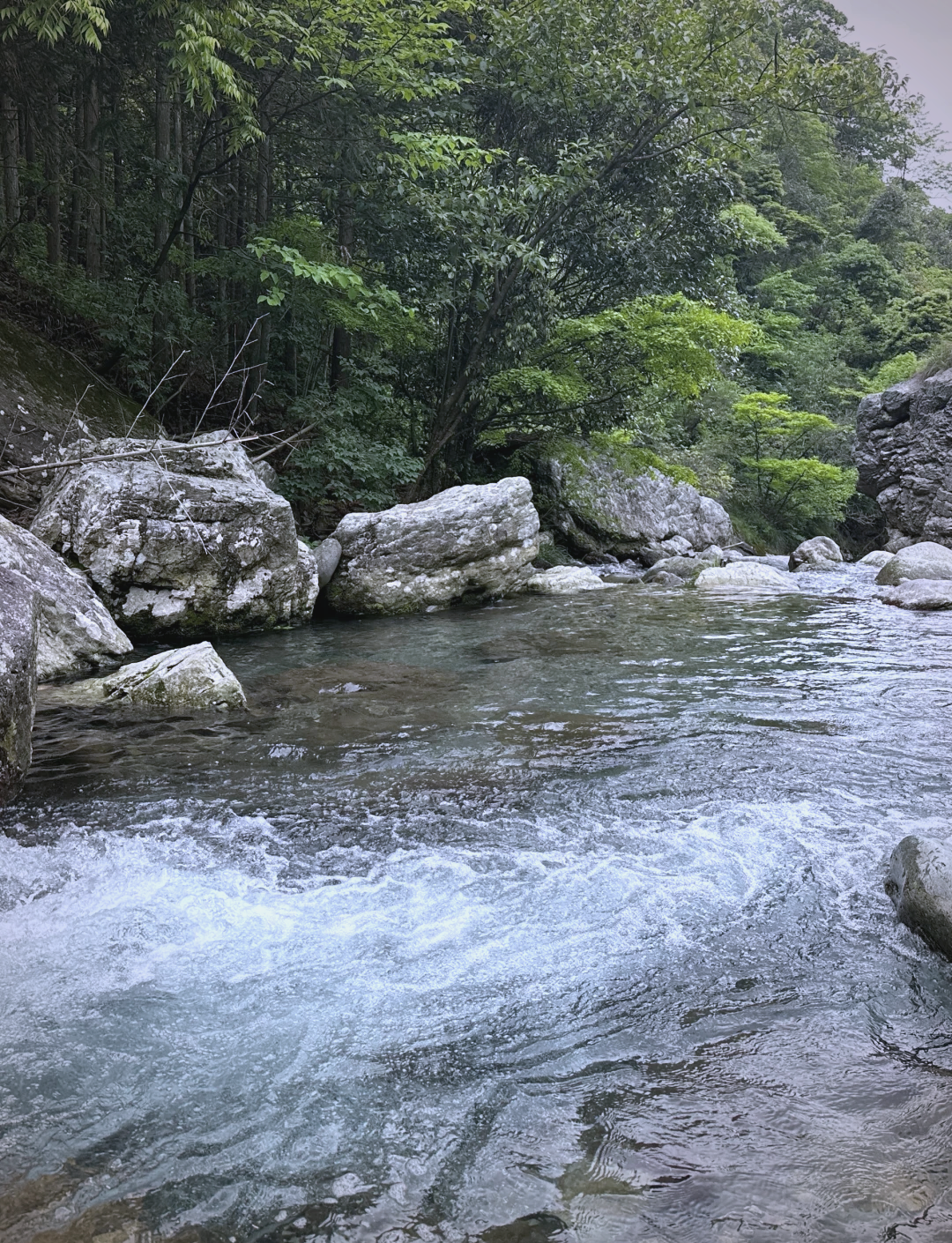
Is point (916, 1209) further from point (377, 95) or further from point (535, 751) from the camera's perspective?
point (377, 95)

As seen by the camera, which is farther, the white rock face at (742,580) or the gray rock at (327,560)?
the white rock face at (742,580)

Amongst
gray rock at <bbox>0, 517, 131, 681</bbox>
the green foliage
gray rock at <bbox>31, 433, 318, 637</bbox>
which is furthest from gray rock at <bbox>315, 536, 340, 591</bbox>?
the green foliage

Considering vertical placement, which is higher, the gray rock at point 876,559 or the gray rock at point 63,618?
the gray rock at point 63,618

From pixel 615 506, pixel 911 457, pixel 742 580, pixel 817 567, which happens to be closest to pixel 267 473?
pixel 742 580

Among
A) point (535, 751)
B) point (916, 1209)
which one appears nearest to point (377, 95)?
point (535, 751)

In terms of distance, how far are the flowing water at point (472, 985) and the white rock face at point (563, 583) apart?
6.75 metres

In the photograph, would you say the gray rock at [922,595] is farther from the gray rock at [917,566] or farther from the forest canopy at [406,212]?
the forest canopy at [406,212]

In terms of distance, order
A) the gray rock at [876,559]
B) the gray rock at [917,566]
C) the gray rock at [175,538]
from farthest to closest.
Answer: the gray rock at [876,559], the gray rock at [917,566], the gray rock at [175,538]

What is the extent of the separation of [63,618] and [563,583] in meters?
7.52

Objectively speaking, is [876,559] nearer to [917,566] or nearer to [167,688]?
[917,566]

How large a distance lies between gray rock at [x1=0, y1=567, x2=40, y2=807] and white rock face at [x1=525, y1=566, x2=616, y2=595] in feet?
26.9

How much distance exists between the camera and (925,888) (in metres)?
2.80

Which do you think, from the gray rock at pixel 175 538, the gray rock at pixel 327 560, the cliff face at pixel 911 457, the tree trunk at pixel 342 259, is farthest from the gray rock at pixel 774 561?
the gray rock at pixel 175 538

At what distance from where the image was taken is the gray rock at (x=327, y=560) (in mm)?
10055
